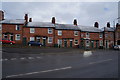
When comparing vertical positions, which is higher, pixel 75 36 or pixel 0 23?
pixel 0 23

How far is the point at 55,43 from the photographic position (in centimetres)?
3481

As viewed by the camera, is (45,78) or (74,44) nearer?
(45,78)

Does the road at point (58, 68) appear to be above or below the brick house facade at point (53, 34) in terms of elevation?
below

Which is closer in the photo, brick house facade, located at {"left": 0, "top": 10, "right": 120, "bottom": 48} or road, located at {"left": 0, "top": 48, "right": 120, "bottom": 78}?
road, located at {"left": 0, "top": 48, "right": 120, "bottom": 78}

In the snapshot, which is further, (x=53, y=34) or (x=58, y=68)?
(x=53, y=34)

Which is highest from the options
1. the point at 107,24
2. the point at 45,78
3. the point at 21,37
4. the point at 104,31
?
the point at 107,24

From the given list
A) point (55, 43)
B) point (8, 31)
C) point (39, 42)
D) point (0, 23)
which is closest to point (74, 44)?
point (55, 43)

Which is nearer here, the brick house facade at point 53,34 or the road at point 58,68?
the road at point 58,68

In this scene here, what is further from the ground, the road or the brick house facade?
the brick house facade

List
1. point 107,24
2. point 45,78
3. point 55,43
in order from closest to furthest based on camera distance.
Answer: point 45,78 < point 55,43 < point 107,24

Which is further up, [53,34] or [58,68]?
[53,34]

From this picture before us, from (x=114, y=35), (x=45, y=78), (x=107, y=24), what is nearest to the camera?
(x=45, y=78)

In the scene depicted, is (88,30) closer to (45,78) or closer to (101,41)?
(101,41)

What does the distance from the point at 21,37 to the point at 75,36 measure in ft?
55.2
